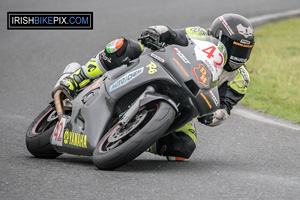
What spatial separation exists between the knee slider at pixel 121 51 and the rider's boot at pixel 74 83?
0.41 meters

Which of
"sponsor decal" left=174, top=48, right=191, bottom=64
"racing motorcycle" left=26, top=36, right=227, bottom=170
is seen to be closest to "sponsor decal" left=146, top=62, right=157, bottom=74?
"racing motorcycle" left=26, top=36, right=227, bottom=170

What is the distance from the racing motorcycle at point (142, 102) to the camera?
4.75 m

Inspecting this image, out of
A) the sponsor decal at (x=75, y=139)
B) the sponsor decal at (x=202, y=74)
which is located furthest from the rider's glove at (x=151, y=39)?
the sponsor decal at (x=75, y=139)

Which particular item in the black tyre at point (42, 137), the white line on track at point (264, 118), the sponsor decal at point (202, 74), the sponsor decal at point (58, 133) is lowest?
the white line on track at point (264, 118)

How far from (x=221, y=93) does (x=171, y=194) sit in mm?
1913

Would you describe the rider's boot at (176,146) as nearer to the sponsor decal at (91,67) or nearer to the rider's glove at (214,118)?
the rider's glove at (214,118)

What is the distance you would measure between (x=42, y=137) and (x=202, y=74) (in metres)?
1.72

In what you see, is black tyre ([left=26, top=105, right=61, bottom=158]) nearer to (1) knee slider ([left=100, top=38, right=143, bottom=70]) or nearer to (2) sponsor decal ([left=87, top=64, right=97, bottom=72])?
(2) sponsor decal ([left=87, top=64, right=97, bottom=72])

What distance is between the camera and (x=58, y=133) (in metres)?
5.49

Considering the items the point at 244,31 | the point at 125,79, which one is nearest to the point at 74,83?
the point at 125,79

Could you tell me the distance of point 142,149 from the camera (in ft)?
15.4

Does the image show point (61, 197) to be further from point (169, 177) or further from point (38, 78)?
point (38, 78)

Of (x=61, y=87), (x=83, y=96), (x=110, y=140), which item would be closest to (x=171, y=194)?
(x=110, y=140)

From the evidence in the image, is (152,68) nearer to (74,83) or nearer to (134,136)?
(134,136)
